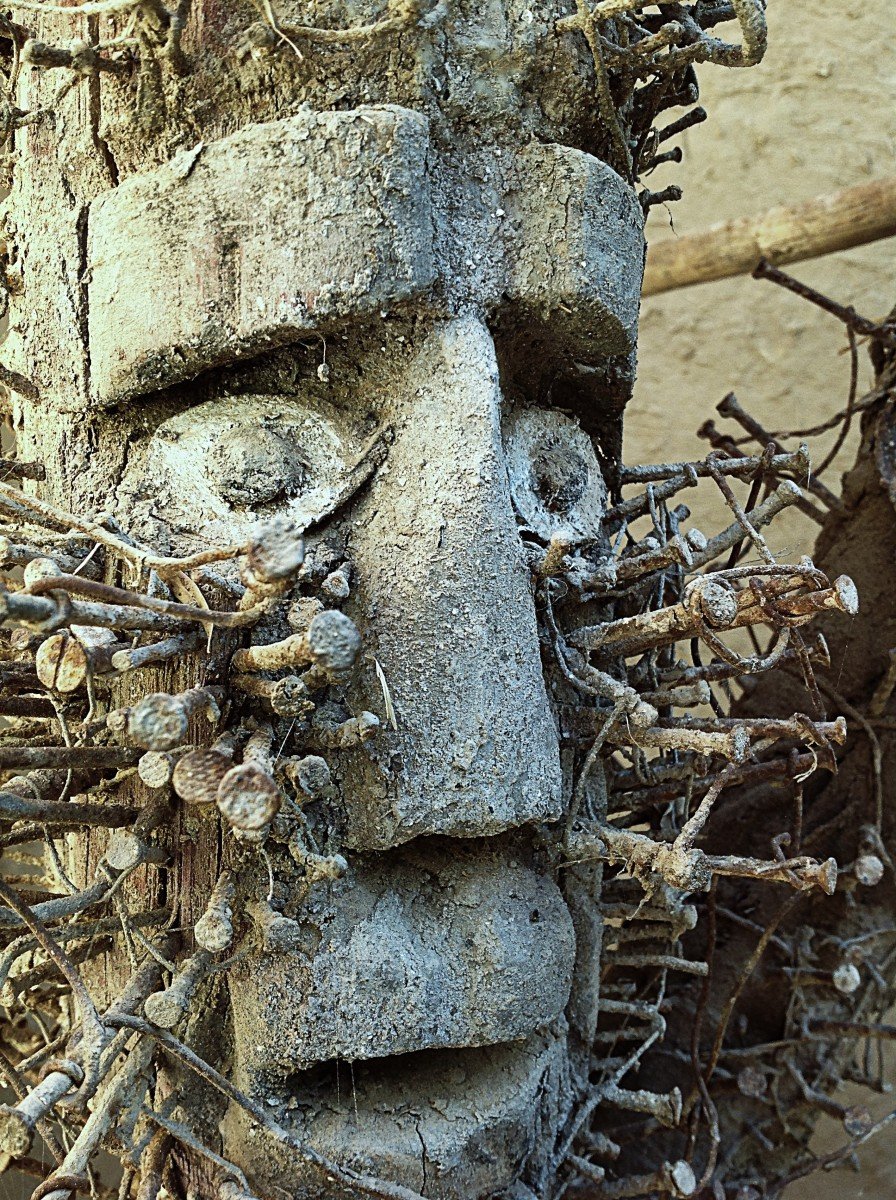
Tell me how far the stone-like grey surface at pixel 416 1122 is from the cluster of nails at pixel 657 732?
0.10 m

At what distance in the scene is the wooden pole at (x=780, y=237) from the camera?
1365 millimetres

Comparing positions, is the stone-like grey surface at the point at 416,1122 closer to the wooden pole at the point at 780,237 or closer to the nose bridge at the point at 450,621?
the nose bridge at the point at 450,621

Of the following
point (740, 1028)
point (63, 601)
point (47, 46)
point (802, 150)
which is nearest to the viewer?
point (63, 601)

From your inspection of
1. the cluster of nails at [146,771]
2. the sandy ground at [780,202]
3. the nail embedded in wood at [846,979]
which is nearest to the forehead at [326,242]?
the cluster of nails at [146,771]

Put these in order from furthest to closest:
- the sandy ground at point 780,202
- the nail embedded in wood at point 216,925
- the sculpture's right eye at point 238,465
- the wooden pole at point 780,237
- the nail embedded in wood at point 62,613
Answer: the sandy ground at point 780,202
the wooden pole at point 780,237
the sculpture's right eye at point 238,465
the nail embedded in wood at point 216,925
the nail embedded in wood at point 62,613

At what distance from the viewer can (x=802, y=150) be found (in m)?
1.77

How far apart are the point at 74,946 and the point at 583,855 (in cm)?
31

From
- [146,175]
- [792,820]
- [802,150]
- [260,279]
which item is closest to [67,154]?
[146,175]

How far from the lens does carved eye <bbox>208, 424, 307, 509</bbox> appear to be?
2.39ft

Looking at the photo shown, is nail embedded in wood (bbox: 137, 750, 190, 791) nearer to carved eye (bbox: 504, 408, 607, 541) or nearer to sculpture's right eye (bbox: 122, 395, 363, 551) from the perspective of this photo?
sculpture's right eye (bbox: 122, 395, 363, 551)

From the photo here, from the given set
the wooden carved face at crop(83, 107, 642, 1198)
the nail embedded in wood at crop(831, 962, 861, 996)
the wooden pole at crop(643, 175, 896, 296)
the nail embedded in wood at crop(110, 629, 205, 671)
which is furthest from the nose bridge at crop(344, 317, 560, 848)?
the wooden pole at crop(643, 175, 896, 296)

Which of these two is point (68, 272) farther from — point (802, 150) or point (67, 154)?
point (802, 150)

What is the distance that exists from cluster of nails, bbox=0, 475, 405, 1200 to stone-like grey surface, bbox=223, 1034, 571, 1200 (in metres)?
0.02

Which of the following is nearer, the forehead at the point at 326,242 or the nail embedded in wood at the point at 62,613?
the nail embedded in wood at the point at 62,613
